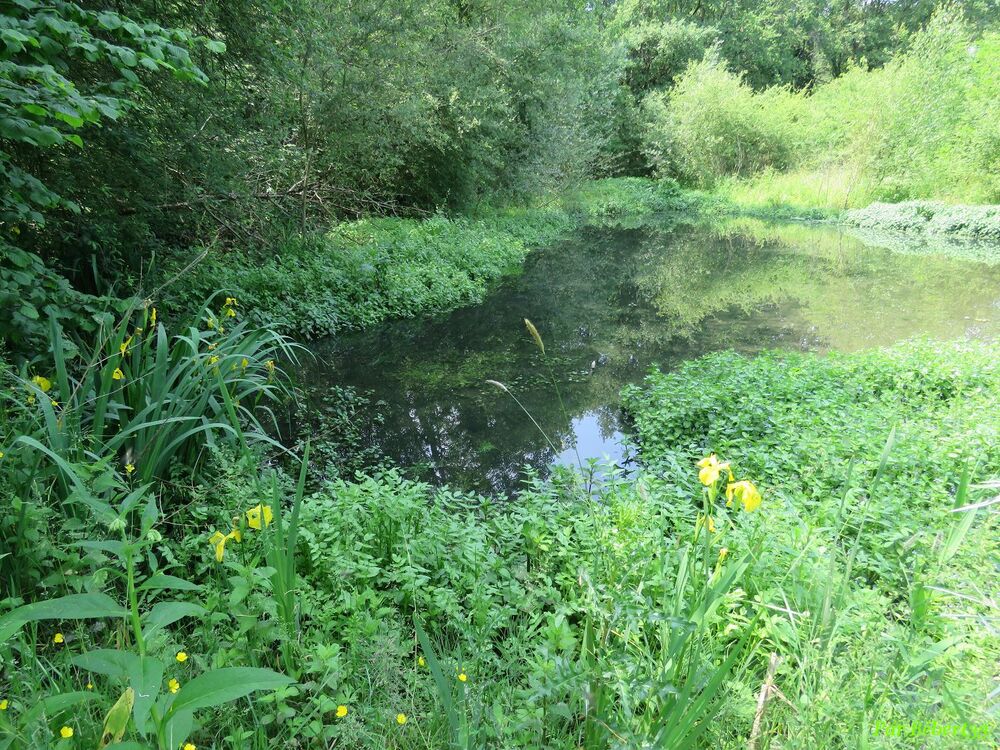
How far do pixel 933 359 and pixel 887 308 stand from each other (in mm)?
4827

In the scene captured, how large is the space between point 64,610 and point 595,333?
7.60m

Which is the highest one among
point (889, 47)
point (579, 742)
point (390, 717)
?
point (889, 47)

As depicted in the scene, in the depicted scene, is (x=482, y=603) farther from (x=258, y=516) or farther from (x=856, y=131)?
(x=856, y=131)

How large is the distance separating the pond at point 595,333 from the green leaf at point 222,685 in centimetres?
228

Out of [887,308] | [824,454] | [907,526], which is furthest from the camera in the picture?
[887,308]

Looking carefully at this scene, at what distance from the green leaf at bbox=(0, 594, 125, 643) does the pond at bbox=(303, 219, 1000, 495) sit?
240 cm

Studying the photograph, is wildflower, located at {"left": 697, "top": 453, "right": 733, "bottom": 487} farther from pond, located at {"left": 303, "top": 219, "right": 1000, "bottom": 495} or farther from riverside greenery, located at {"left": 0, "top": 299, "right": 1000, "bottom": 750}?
pond, located at {"left": 303, "top": 219, "right": 1000, "bottom": 495}

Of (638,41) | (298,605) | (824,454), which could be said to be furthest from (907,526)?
(638,41)

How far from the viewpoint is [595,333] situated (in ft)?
27.5

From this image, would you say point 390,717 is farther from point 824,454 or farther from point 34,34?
point 824,454

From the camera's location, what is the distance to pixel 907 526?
2836mm

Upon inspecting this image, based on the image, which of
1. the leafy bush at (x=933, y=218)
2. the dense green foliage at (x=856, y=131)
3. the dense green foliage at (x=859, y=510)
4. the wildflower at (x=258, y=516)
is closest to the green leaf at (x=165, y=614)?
the wildflower at (x=258, y=516)

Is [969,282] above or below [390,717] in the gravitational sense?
above

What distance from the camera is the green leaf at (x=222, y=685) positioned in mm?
1122
